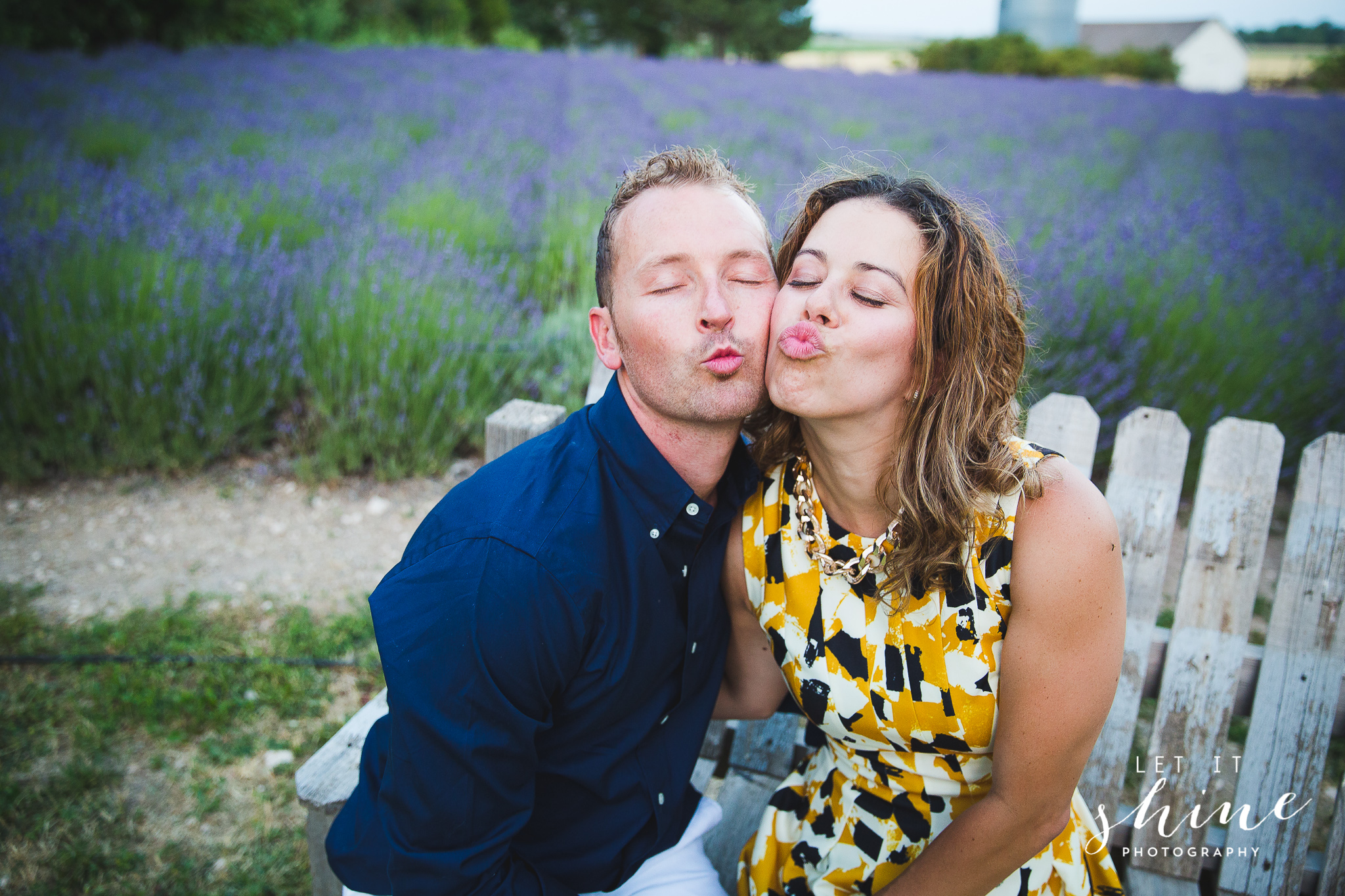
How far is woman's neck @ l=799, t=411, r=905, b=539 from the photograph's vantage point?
146 centimetres

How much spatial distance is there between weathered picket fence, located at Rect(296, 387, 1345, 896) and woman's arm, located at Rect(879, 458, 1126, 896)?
1.86 ft

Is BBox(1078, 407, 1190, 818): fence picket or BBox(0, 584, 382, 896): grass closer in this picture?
BBox(1078, 407, 1190, 818): fence picket

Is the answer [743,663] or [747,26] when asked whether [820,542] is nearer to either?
[743,663]

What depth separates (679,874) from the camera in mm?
1615

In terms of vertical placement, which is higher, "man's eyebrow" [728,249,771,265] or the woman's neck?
"man's eyebrow" [728,249,771,265]

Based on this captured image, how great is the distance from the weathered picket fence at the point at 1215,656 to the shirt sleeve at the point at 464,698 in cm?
53

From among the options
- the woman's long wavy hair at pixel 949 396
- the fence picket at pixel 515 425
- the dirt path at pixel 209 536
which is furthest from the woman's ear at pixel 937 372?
the dirt path at pixel 209 536

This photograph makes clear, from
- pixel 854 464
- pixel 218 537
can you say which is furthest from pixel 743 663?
pixel 218 537

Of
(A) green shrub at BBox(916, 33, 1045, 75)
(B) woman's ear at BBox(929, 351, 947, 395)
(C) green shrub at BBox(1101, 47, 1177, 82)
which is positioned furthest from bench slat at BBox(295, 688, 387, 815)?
(C) green shrub at BBox(1101, 47, 1177, 82)

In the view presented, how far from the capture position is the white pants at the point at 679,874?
5.18ft

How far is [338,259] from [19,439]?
5.90ft

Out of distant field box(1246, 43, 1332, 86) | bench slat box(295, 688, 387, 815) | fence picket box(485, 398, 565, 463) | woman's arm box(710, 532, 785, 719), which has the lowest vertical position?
bench slat box(295, 688, 387, 815)

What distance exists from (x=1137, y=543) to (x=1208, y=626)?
0.25 meters

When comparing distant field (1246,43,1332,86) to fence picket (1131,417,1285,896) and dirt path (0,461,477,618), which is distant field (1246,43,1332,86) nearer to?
fence picket (1131,417,1285,896)
